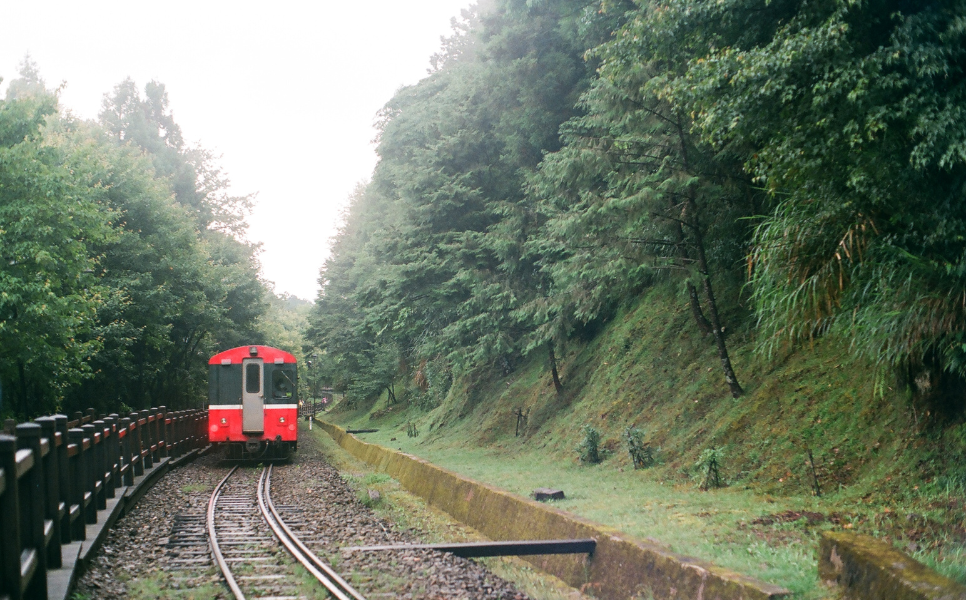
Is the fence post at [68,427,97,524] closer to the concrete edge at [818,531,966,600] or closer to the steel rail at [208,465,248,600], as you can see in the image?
the steel rail at [208,465,248,600]

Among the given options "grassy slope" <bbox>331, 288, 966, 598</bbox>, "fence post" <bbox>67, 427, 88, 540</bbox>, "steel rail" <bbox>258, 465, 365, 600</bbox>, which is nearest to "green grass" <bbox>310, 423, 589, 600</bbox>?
"steel rail" <bbox>258, 465, 365, 600</bbox>

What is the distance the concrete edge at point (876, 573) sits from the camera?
3.71 metres

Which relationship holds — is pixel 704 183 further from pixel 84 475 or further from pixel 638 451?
pixel 84 475

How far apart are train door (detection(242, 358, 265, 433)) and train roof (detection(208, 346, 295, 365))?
19 centimetres

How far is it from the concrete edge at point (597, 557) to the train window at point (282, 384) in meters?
7.68

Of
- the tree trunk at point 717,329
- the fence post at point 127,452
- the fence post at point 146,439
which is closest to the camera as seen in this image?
the fence post at point 127,452

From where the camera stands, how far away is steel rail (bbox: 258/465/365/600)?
5930 mm

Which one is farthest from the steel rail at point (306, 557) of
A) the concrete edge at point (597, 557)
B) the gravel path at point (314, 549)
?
the concrete edge at point (597, 557)

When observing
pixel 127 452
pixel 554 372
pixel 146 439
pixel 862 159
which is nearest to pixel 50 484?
pixel 127 452

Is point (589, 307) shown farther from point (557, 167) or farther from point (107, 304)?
point (107, 304)

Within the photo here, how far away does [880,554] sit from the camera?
4184 mm

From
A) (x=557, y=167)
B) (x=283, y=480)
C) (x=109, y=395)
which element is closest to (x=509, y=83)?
(x=557, y=167)

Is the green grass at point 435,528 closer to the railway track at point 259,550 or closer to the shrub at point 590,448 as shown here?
the railway track at point 259,550

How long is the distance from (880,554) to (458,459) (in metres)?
12.4
